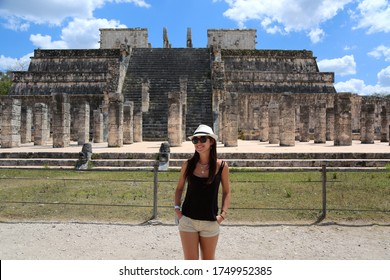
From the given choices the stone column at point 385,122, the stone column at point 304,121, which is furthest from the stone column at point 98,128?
the stone column at point 385,122

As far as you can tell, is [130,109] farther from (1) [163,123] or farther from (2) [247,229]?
(2) [247,229]

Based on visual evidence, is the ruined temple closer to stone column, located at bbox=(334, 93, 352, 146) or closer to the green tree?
stone column, located at bbox=(334, 93, 352, 146)

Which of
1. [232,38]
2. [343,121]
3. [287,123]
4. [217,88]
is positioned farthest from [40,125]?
[232,38]

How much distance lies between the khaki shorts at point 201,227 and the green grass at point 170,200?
10.5 feet

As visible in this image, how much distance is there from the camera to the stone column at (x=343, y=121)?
1814 centimetres

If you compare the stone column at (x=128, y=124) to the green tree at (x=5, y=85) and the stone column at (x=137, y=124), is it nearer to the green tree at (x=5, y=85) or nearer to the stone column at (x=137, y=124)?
the stone column at (x=137, y=124)

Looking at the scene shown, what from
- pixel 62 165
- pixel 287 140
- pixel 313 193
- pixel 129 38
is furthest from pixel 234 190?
pixel 129 38

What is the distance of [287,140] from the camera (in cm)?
1798

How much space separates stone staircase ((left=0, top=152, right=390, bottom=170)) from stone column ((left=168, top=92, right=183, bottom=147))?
4736 millimetres

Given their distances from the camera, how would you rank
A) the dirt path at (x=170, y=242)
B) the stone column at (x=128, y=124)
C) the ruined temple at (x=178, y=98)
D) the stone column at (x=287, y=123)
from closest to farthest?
the dirt path at (x=170, y=242) → the stone column at (x=287, y=123) → the ruined temple at (x=178, y=98) → the stone column at (x=128, y=124)

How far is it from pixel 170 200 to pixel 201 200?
4.52 metres

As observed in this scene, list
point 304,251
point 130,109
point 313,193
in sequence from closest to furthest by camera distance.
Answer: point 304,251 < point 313,193 < point 130,109

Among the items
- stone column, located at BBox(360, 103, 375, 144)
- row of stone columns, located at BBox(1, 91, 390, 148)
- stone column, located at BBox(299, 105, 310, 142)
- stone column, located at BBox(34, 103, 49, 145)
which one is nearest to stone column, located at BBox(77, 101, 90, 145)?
row of stone columns, located at BBox(1, 91, 390, 148)

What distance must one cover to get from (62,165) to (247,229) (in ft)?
26.4
